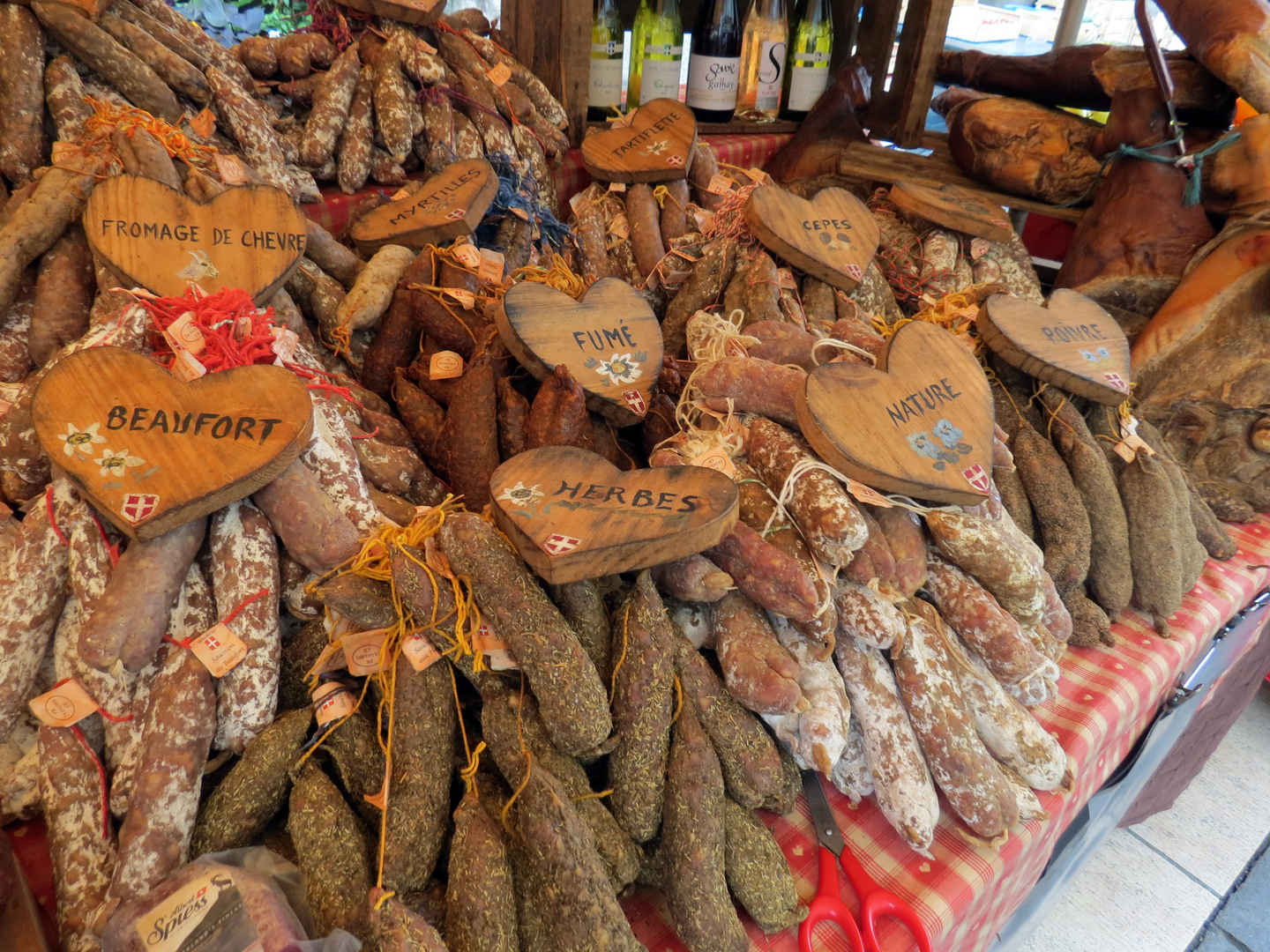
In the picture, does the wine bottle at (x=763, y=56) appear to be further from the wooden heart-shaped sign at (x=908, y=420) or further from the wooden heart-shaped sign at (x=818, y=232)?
the wooden heart-shaped sign at (x=908, y=420)

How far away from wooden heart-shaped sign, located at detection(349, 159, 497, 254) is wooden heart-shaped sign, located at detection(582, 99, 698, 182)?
1.73 feet

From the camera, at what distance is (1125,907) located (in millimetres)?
2213

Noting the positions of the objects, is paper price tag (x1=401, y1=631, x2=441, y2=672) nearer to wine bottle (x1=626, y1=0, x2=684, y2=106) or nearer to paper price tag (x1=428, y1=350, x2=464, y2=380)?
paper price tag (x1=428, y1=350, x2=464, y2=380)

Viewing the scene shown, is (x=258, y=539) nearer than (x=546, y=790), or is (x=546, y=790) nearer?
(x=546, y=790)

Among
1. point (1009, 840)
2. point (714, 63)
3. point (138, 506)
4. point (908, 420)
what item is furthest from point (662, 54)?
point (1009, 840)

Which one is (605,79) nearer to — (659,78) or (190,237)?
(659,78)

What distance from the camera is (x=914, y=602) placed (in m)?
1.33

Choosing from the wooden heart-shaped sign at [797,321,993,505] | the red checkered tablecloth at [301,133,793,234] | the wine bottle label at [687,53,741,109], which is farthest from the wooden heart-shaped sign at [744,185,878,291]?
the wine bottle label at [687,53,741,109]

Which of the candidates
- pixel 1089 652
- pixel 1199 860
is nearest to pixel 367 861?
pixel 1089 652

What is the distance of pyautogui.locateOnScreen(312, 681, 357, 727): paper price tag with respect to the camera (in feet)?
3.65

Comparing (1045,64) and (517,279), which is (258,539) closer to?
(517,279)

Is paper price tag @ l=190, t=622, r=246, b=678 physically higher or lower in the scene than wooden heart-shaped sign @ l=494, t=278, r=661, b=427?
lower

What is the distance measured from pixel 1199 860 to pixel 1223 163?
219 centimetres

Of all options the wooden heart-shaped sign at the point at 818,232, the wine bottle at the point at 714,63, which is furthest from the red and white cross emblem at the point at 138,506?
the wine bottle at the point at 714,63
